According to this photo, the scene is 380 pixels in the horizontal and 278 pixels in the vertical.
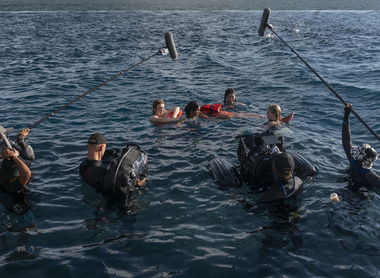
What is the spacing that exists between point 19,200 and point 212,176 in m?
3.71

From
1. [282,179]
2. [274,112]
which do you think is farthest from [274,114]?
[282,179]

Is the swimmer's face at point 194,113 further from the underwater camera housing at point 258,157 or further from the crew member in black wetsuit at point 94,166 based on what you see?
the crew member in black wetsuit at point 94,166

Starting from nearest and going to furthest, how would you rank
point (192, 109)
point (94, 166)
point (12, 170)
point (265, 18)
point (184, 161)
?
1. point (12, 170)
2. point (94, 166)
3. point (184, 161)
4. point (192, 109)
5. point (265, 18)

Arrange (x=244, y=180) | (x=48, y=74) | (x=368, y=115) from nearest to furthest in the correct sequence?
(x=244, y=180), (x=368, y=115), (x=48, y=74)

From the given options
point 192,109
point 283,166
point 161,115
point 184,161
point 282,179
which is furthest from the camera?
point 161,115

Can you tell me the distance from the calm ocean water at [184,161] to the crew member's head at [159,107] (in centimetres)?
49

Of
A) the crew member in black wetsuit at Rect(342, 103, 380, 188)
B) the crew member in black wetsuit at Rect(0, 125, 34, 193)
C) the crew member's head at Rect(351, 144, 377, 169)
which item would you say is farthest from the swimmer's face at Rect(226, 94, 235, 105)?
the crew member in black wetsuit at Rect(0, 125, 34, 193)

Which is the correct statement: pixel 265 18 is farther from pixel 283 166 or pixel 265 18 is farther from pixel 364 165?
pixel 283 166

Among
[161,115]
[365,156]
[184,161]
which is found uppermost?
[365,156]

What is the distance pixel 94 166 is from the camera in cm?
624

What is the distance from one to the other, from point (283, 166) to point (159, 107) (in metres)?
5.29

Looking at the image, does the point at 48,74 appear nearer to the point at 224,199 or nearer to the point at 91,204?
the point at 91,204

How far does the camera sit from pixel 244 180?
A: 6867 millimetres

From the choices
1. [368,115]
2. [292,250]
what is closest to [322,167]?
[292,250]
